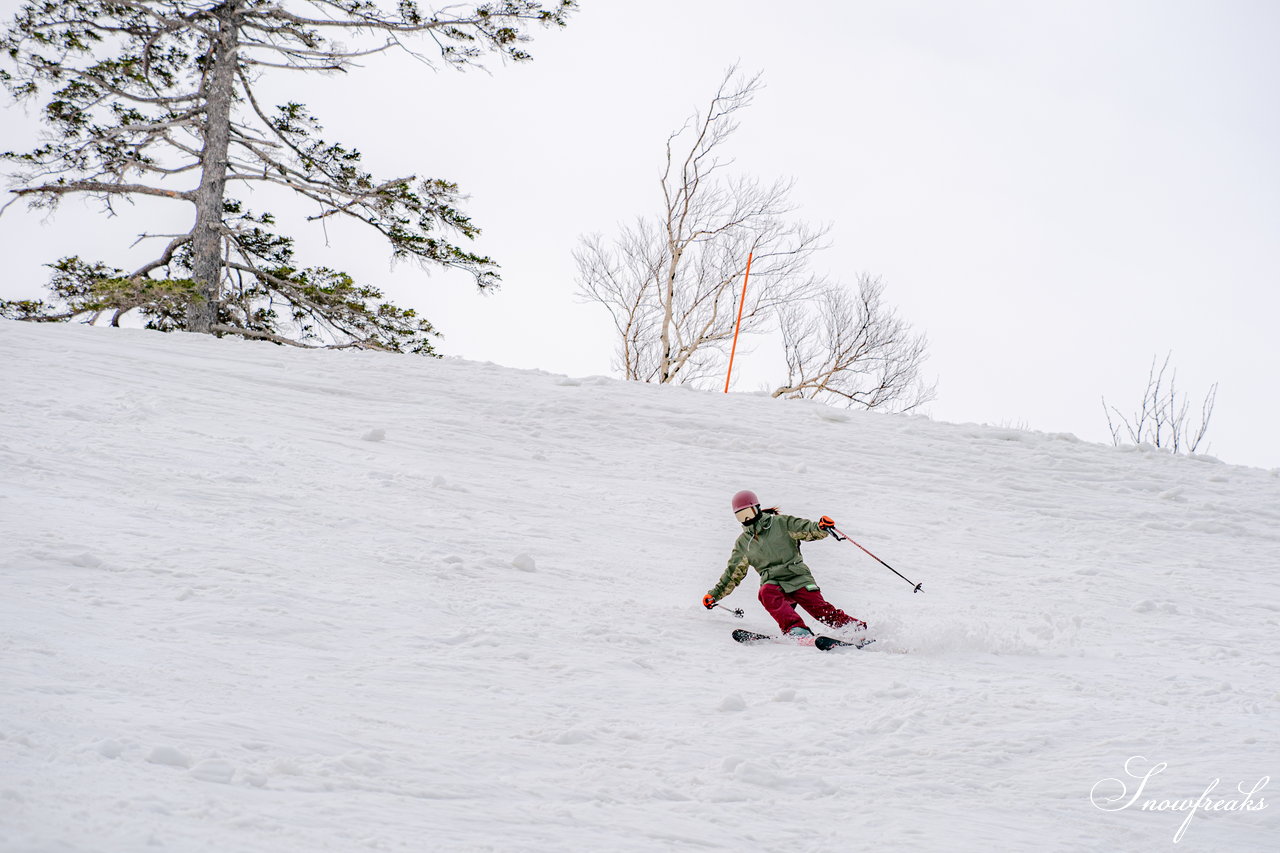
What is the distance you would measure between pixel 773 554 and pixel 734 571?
0.33 meters

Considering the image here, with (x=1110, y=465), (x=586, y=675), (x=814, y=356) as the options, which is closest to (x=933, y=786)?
(x=586, y=675)

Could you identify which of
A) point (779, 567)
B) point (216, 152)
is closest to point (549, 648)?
point (779, 567)

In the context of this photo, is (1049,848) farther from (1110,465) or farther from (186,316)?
(186,316)

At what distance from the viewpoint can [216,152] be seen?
19.3 meters

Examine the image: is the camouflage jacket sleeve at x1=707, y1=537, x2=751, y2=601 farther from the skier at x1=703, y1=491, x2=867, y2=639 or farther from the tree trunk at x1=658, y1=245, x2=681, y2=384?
the tree trunk at x1=658, y1=245, x2=681, y2=384

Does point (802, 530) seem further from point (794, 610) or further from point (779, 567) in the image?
point (794, 610)

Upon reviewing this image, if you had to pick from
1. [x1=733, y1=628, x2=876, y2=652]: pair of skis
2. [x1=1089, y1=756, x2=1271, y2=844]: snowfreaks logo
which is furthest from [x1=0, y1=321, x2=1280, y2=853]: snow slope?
[x1=733, y1=628, x2=876, y2=652]: pair of skis

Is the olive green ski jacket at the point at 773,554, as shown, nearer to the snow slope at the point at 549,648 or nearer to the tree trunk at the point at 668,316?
the snow slope at the point at 549,648

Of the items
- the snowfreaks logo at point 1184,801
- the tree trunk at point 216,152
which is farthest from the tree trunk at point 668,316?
the snowfreaks logo at point 1184,801

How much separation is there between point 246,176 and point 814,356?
68.3 ft

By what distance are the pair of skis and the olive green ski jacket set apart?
55cm

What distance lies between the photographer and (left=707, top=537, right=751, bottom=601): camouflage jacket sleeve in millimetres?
6844

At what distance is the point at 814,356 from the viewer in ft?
111

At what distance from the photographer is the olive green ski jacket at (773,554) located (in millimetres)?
6797
